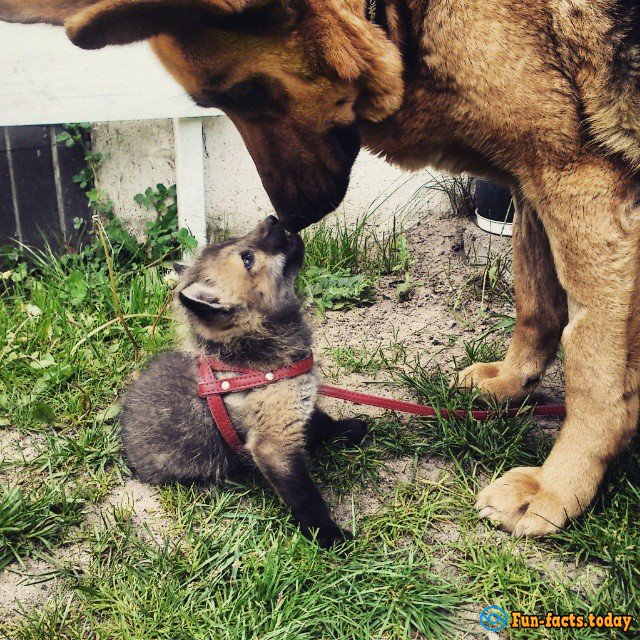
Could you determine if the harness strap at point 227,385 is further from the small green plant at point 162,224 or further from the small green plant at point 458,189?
the small green plant at point 458,189

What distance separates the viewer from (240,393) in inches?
111

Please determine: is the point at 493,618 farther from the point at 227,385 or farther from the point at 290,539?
the point at 227,385

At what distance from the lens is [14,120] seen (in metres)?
4.02

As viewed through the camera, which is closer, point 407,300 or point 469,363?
point 469,363

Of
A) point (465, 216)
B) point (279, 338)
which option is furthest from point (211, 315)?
point (465, 216)

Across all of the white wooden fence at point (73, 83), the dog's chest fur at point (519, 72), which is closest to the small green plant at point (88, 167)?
the white wooden fence at point (73, 83)

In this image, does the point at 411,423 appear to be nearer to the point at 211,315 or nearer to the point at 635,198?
the point at 211,315

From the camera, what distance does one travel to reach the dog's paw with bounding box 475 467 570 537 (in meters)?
2.65

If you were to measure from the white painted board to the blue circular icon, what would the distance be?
113 inches

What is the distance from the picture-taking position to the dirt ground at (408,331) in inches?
105

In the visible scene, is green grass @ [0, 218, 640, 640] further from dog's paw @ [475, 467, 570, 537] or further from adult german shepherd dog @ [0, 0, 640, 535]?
adult german shepherd dog @ [0, 0, 640, 535]

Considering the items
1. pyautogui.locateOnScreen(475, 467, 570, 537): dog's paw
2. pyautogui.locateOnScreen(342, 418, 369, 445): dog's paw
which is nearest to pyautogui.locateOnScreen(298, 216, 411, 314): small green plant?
pyautogui.locateOnScreen(342, 418, 369, 445): dog's paw

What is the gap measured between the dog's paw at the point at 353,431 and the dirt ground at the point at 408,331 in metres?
0.18

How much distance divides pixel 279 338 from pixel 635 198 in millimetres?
1406
